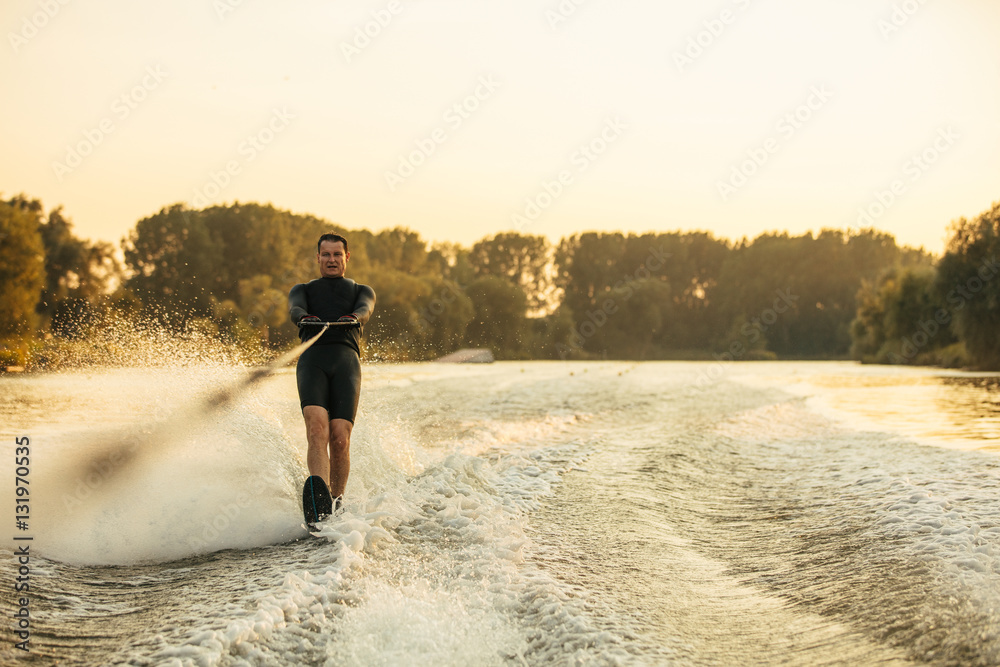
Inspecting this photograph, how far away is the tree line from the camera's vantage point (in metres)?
34.2

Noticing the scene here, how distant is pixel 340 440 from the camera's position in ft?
17.0

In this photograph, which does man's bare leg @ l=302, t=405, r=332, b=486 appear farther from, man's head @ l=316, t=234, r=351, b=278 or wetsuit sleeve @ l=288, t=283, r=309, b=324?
man's head @ l=316, t=234, r=351, b=278

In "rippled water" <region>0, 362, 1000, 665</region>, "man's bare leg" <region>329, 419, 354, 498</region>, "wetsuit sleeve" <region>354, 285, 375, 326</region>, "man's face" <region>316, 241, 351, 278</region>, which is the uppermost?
"man's face" <region>316, 241, 351, 278</region>

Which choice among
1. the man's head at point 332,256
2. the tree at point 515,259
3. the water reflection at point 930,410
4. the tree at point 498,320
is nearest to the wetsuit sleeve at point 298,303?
the man's head at point 332,256

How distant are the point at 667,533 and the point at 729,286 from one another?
296 feet

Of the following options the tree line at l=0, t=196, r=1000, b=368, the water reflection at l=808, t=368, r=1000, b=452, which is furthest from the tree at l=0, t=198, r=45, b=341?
the water reflection at l=808, t=368, r=1000, b=452

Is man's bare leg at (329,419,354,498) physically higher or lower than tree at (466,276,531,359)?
lower

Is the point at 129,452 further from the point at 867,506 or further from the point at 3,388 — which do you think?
the point at 3,388

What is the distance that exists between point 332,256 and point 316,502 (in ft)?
6.22

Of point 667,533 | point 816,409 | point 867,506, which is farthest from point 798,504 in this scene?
point 816,409

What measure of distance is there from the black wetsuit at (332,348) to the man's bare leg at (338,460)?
12 cm

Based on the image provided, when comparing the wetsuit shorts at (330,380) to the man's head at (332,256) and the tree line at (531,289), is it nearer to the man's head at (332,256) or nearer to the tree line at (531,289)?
the man's head at (332,256)

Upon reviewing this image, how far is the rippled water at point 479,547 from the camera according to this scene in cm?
319

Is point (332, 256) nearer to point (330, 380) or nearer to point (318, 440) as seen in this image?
point (330, 380)
